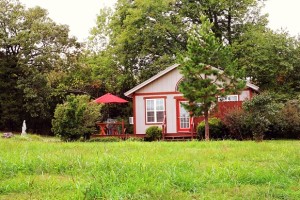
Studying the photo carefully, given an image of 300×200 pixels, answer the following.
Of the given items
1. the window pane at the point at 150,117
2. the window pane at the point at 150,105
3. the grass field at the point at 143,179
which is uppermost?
the window pane at the point at 150,105

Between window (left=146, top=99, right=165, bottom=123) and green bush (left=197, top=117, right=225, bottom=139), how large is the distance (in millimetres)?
3934

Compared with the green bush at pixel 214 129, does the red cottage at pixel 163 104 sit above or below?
above

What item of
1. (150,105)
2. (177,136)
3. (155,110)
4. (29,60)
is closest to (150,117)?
(155,110)

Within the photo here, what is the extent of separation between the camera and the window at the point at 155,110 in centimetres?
2494

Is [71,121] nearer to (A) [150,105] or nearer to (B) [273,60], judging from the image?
(A) [150,105]

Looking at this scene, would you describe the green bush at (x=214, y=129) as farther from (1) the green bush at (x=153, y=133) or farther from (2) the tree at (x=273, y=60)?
(2) the tree at (x=273, y=60)

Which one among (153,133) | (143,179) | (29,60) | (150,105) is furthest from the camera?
(29,60)

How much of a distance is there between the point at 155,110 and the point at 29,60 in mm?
13437

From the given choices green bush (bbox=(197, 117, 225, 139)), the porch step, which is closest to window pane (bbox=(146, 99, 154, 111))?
the porch step

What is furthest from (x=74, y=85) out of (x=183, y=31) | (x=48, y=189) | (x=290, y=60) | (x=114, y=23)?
(x=48, y=189)

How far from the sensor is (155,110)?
82.1 feet

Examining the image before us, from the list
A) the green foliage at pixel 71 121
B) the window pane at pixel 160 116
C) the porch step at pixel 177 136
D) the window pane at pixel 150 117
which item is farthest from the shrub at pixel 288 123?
the green foliage at pixel 71 121

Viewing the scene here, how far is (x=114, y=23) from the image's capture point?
3338cm

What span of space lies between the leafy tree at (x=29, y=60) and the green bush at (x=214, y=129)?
14.5 m
